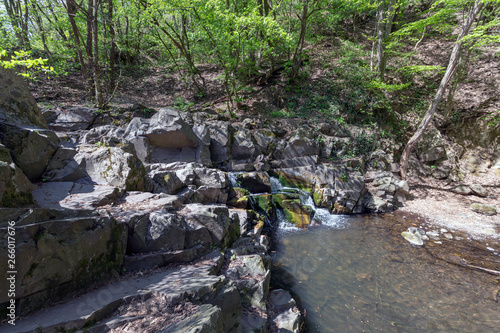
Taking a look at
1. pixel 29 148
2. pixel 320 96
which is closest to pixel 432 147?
pixel 320 96

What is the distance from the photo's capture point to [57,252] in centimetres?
323

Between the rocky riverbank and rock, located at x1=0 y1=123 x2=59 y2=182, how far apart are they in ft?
0.08

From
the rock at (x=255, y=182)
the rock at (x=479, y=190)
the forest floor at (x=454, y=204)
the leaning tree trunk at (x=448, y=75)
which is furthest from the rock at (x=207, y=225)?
the rock at (x=479, y=190)

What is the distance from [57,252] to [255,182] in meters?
7.33

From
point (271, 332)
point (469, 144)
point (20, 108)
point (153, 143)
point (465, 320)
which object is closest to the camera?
point (271, 332)

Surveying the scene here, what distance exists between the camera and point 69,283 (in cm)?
334

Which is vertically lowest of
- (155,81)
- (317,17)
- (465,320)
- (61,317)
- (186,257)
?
(465,320)

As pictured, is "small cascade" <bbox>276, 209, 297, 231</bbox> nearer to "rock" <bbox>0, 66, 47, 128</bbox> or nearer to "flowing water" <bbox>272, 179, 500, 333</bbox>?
"flowing water" <bbox>272, 179, 500, 333</bbox>

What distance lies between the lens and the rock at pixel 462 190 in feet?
35.6

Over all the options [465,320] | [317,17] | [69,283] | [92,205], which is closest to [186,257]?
[69,283]

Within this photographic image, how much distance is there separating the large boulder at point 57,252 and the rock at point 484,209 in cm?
1312

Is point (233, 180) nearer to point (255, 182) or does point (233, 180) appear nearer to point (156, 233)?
point (255, 182)

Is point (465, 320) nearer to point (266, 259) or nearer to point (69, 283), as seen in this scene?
point (266, 259)

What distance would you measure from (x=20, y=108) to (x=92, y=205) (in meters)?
3.35
